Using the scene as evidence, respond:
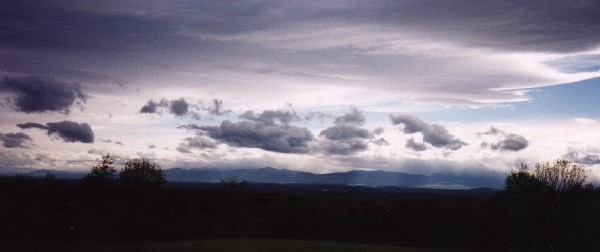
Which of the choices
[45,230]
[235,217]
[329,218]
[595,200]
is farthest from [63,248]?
[595,200]

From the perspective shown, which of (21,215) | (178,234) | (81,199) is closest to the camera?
(21,215)

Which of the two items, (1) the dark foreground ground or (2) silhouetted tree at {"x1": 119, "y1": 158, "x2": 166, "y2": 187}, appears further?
(2) silhouetted tree at {"x1": 119, "y1": 158, "x2": 166, "y2": 187}

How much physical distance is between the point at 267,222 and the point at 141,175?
93.5 feet

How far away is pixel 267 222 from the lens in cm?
9600

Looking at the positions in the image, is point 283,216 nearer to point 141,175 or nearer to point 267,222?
point 267,222

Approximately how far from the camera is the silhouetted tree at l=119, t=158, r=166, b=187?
327 feet

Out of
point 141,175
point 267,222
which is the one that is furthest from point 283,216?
point 141,175

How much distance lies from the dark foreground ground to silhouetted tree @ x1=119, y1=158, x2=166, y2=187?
172cm

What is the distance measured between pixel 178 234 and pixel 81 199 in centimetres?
2532

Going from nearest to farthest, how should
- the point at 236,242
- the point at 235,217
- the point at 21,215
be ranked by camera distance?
the point at 236,242 → the point at 21,215 → the point at 235,217

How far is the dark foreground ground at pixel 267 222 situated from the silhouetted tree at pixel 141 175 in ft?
5.65

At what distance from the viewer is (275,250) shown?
53.1m

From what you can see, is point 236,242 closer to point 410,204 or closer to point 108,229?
point 108,229

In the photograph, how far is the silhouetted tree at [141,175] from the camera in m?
99.8
